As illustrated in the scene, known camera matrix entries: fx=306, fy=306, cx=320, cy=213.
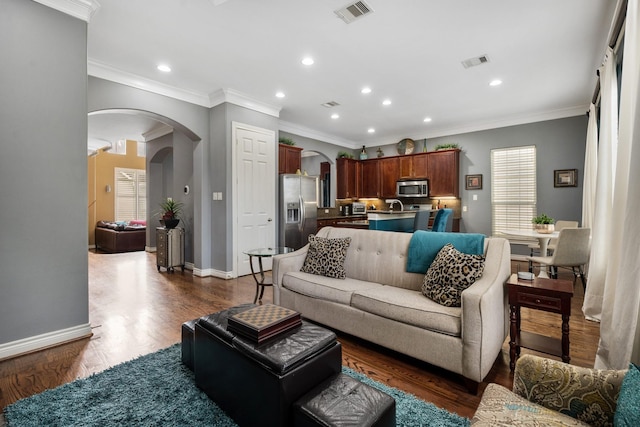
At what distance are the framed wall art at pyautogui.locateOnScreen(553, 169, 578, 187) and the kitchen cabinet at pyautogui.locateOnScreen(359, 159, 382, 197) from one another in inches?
138

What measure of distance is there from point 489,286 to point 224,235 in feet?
12.5

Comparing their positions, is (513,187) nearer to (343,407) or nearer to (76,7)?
(343,407)

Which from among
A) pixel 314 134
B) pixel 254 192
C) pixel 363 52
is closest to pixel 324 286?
pixel 363 52

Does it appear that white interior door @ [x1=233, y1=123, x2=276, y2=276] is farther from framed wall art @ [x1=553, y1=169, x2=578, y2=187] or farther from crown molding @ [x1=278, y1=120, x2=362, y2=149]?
framed wall art @ [x1=553, y1=169, x2=578, y2=187]

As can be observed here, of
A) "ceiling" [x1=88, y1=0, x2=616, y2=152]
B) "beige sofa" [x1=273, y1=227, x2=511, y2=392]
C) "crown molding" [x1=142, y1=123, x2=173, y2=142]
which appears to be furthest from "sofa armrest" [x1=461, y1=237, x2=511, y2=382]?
"crown molding" [x1=142, y1=123, x2=173, y2=142]

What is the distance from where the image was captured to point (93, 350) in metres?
2.44

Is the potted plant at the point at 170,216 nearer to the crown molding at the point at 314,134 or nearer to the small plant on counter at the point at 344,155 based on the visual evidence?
the crown molding at the point at 314,134

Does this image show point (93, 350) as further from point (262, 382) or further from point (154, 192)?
point (154, 192)

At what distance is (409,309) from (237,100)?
13.2 feet

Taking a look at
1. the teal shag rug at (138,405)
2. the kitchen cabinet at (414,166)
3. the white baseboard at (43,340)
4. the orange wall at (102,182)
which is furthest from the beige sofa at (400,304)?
the orange wall at (102,182)

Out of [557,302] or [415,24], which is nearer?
[557,302]

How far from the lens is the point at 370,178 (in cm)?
789

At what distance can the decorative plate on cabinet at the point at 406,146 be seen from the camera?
7289mm

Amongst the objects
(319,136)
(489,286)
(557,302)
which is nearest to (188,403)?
(489,286)
